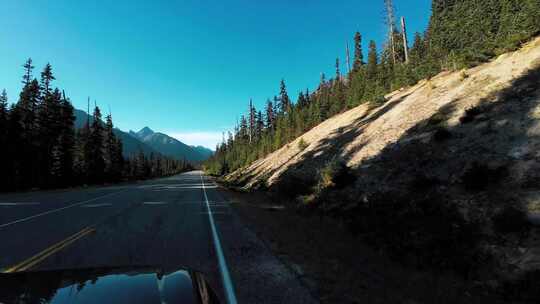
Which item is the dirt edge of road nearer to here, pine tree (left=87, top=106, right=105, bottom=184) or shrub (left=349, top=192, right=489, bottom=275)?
shrub (left=349, top=192, right=489, bottom=275)

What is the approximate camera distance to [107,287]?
8.80 feet

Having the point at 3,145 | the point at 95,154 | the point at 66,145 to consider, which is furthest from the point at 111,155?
the point at 3,145

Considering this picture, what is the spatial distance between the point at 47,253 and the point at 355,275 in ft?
22.2

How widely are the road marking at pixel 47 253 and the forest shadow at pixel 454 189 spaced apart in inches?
310

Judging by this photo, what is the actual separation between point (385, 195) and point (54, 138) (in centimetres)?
4128

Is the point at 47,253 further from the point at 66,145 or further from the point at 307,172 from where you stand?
the point at 66,145

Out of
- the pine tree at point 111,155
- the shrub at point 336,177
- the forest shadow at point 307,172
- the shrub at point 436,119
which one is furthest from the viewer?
the pine tree at point 111,155

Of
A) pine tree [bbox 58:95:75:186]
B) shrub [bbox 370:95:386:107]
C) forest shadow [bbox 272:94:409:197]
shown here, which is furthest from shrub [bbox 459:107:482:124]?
pine tree [bbox 58:95:75:186]

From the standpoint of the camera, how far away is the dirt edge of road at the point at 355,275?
4.77 meters

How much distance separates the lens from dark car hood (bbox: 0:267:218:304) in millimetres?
2432

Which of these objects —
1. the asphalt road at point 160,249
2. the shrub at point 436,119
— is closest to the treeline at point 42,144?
the asphalt road at point 160,249

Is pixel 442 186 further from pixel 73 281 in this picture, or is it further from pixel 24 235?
pixel 24 235

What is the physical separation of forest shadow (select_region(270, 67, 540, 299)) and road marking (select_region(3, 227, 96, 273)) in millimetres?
7876

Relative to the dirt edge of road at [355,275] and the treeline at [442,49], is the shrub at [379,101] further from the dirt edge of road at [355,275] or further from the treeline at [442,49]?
the dirt edge of road at [355,275]
